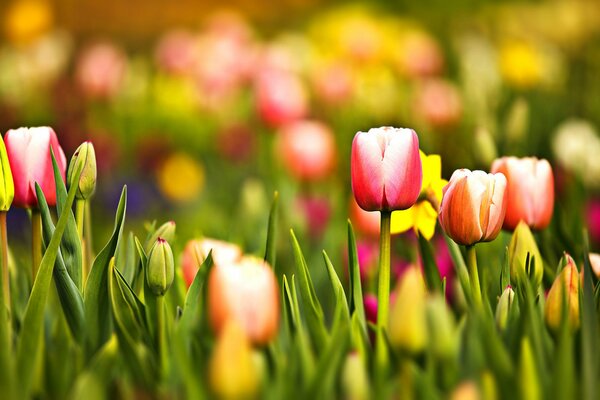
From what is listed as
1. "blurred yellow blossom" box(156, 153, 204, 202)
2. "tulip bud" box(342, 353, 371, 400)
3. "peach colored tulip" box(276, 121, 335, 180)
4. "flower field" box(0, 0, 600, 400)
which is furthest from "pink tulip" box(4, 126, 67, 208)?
"blurred yellow blossom" box(156, 153, 204, 202)

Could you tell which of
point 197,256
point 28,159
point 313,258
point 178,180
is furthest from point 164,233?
point 178,180

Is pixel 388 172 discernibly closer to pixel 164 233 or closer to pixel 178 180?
pixel 164 233

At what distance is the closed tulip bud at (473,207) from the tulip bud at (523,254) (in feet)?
0.20

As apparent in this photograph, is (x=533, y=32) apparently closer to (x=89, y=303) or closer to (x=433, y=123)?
(x=433, y=123)

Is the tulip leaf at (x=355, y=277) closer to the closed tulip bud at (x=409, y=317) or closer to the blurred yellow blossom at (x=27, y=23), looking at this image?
the closed tulip bud at (x=409, y=317)

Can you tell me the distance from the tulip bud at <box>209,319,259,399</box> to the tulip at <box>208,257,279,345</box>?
0.19 feet

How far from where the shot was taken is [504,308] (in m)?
0.84

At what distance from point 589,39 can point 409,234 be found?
326cm

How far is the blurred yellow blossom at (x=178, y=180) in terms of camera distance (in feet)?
8.86

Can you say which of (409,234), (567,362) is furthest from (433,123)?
(567,362)

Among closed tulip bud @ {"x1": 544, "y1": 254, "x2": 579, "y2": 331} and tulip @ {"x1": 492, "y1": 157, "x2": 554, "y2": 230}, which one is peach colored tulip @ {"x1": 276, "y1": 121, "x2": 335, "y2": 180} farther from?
closed tulip bud @ {"x1": 544, "y1": 254, "x2": 579, "y2": 331}

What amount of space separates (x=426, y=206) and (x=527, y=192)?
0.13m

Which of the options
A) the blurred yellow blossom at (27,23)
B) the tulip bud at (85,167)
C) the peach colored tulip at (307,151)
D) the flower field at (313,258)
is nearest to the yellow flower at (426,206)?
the flower field at (313,258)

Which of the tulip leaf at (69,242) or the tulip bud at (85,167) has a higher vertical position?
the tulip bud at (85,167)
